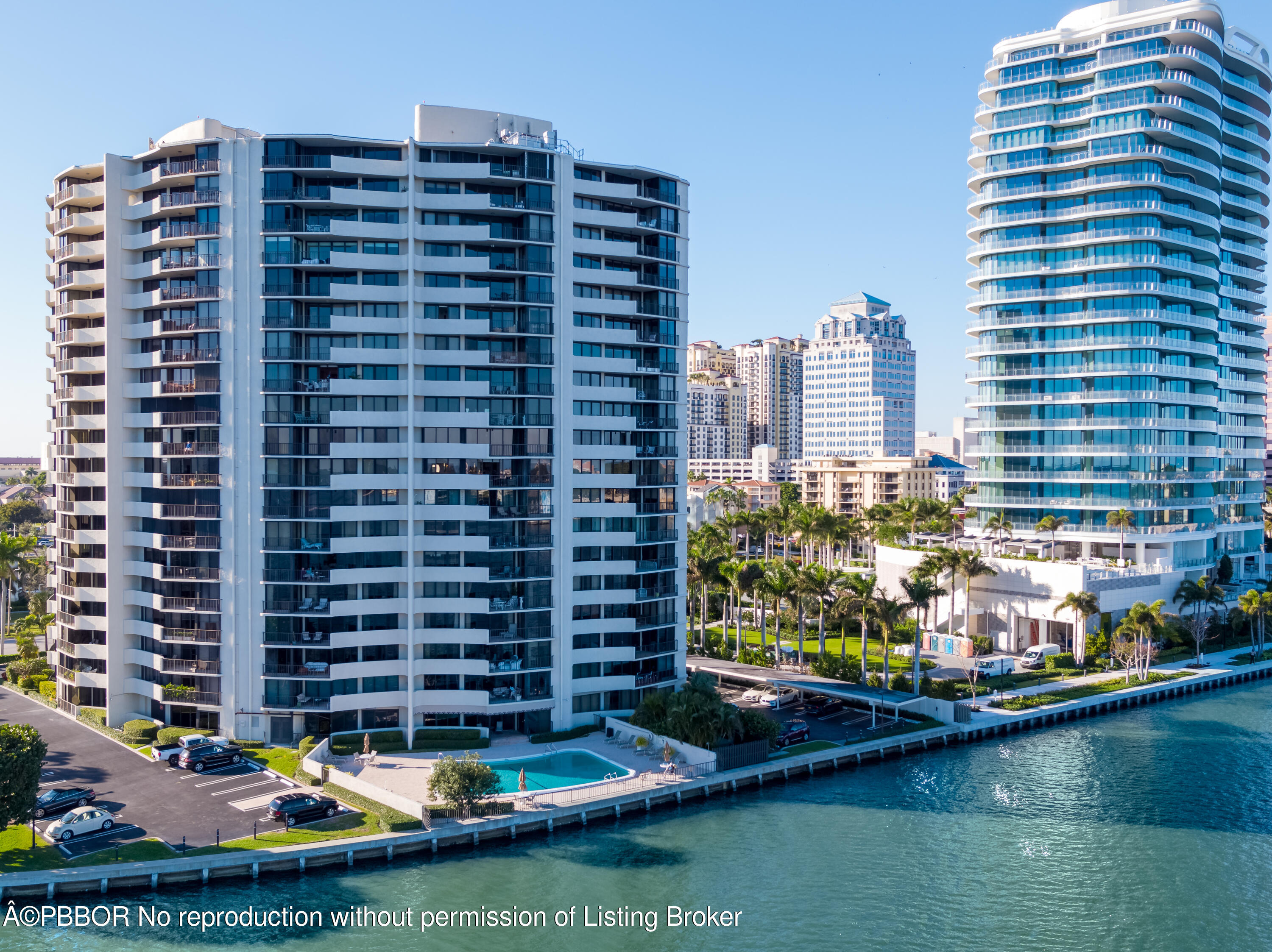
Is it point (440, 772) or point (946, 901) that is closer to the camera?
point (946, 901)

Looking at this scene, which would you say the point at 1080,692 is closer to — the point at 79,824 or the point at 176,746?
the point at 176,746

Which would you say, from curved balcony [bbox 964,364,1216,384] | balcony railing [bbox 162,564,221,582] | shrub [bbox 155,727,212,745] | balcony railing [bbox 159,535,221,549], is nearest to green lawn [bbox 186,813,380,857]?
shrub [bbox 155,727,212,745]

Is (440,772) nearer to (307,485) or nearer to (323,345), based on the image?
(307,485)

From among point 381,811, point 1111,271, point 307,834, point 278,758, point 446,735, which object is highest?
point 1111,271

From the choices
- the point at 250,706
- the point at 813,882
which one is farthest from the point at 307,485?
the point at 813,882

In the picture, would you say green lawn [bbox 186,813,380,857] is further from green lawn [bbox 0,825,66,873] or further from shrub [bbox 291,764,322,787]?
green lawn [bbox 0,825,66,873]

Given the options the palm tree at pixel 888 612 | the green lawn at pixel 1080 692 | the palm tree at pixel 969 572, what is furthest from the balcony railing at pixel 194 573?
the palm tree at pixel 969 572

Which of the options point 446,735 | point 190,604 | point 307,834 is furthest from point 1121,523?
point 190,604
